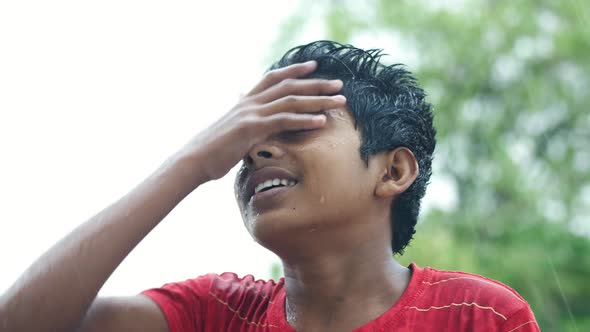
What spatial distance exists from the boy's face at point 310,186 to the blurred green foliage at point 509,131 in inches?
207

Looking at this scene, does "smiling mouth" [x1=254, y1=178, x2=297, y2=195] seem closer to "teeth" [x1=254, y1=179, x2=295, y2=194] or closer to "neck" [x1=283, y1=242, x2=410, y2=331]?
"teeth" [x1=254, y1=179, x2=295, y2=194]

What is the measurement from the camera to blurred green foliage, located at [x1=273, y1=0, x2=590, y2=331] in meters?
8.13

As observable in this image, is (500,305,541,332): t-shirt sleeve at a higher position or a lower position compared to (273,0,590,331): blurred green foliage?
lower

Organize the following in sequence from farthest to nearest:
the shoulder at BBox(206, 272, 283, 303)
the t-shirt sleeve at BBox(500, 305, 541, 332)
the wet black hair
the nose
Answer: the shoulder at BBox(206, 272, 283, 303) → the wet black hair → the nose → the t-shirt sleeve at BBox(500, 305, 541, 332)

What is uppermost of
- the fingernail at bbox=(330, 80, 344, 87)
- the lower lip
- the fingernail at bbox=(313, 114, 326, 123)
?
the fingernail at bbox=(330, 80, 344, 87)

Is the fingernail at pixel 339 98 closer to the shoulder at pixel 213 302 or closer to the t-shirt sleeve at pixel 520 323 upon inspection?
the shoulder at pixel 213 302

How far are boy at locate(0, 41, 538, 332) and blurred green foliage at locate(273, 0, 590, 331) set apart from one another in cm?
515

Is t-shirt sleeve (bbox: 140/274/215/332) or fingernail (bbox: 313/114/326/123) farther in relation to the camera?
t-shirt sleeve (bbox: 140/274/215/332)

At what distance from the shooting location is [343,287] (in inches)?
86.8

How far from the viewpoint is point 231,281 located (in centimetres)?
249

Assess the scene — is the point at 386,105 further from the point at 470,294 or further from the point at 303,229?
the point at 470,294

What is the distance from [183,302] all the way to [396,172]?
0.74m

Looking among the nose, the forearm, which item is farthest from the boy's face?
the forearm

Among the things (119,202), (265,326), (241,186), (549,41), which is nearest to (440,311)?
(265,326)
